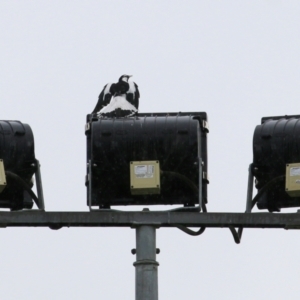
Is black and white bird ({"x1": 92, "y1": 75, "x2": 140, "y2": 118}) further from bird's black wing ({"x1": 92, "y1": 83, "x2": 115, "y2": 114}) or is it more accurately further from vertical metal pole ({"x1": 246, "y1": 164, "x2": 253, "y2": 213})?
vertical metal pole ({"x1": 246, "y1": 164, "x2": 253, "y2": 213})

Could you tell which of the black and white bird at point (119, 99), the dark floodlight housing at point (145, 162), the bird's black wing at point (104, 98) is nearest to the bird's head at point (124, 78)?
the black and white bird at point (119, 99)

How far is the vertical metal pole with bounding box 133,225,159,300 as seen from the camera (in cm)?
848

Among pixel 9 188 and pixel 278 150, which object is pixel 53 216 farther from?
pixel 278 150

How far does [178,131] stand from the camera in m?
9.51

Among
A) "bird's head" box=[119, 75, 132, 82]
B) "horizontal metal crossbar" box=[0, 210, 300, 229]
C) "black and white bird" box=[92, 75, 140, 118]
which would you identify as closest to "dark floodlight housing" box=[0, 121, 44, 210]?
"horizontal metal crossbar" box=[0, 210, 300, 229]

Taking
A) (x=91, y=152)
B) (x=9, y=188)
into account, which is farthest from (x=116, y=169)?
(x=9, y=188)

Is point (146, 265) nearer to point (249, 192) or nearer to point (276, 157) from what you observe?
point (249, 192)

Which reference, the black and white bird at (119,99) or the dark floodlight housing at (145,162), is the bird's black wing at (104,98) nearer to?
the black and white bird at (119,99)

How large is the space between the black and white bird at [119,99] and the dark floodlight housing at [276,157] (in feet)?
4.52

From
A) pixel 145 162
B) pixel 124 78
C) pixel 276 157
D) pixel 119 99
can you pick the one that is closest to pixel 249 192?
pixel 276 157

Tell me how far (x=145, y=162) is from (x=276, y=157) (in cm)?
101

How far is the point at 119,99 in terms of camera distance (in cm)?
1120

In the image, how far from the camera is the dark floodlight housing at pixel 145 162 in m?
9.38

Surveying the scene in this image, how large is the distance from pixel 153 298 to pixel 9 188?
177 centimetres
